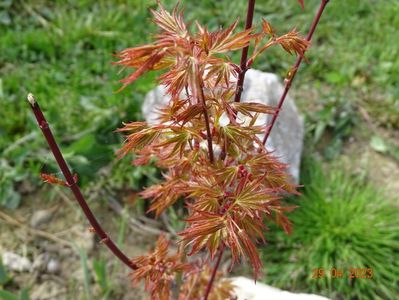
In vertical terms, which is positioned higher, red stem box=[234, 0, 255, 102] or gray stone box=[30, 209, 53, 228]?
red stem box=[234, 0, 255, 102]

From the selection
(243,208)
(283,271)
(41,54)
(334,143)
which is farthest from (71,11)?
(243,208)

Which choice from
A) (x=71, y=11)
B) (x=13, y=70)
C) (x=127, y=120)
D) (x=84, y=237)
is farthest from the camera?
(x=71, y=11)

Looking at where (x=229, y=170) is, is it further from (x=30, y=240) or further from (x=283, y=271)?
(x=30, y=240)

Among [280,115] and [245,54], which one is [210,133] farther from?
[280,115]

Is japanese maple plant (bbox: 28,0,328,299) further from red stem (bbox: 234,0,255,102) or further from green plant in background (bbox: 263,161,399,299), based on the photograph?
green plant in background (bbox: 263,161,399,299)
